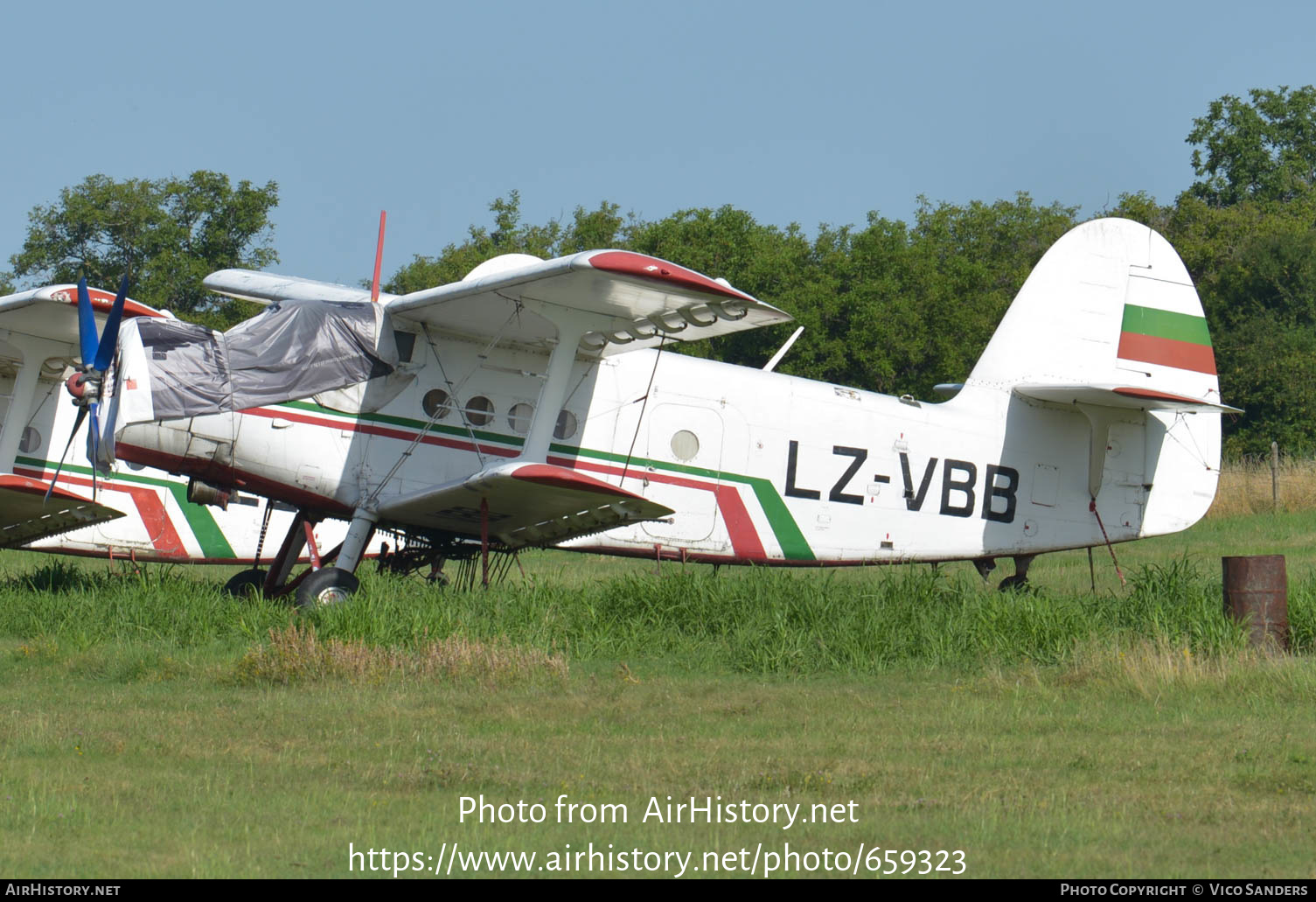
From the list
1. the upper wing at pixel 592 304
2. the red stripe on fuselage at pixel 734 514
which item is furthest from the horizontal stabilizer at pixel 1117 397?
the upper wing at pixel 592 304

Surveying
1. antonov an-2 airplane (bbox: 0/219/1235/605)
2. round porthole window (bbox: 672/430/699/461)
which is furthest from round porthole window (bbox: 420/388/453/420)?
round porthole window (bbox: 672/430/699/461)

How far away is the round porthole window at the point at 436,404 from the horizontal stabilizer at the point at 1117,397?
Result: 6010 mm

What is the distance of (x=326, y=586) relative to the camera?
1150 cm

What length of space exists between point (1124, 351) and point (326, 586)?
8623 millimetres

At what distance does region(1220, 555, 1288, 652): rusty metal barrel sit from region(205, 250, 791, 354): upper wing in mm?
3744

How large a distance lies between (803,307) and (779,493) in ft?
77.7

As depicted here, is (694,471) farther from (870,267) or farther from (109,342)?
(870,267)

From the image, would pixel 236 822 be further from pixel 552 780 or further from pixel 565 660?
pixel 565 660

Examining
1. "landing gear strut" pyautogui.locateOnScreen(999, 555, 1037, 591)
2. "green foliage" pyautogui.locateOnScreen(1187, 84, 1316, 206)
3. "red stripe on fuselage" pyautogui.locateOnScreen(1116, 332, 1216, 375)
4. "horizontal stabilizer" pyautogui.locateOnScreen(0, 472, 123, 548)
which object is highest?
"green foliage" pyautogui.locateOnScreen(1187, 84, 1316, 206)

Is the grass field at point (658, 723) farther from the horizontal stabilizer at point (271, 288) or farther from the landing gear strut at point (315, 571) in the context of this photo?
the horizontal stabilizer at point (271, 288)

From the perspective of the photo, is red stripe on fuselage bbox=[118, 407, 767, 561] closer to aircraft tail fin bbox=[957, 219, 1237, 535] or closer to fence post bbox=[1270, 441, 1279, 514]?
aircraft tail fin bbox=[957, 219, 1237, 535]

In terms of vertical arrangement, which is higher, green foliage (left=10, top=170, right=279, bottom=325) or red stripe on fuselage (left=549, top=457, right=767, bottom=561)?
green foliage (left=10, top=170, right=279, bottom=325)

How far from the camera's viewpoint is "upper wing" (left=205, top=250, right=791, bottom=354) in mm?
10867

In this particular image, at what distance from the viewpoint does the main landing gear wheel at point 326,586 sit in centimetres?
1145
